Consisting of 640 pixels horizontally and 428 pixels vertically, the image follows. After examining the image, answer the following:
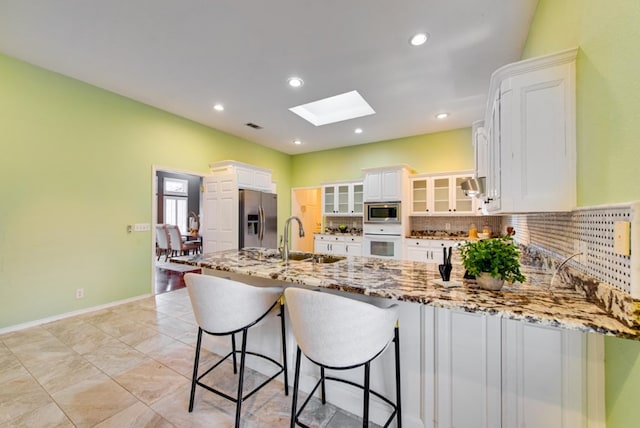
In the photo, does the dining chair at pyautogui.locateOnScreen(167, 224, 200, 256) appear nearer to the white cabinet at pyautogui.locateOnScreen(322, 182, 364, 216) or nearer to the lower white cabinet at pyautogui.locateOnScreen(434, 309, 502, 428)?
the white cabinet at pyautogui.locateOnScreen(322, 182, 364, 216)

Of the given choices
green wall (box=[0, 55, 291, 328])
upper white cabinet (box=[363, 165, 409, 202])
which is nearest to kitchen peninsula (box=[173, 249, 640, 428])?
green wall (box=[0, 55, 291, 328])

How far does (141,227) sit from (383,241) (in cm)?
404

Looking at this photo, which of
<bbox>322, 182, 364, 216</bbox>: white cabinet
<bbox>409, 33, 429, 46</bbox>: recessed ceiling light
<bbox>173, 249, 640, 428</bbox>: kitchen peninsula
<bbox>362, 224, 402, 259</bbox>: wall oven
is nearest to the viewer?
<bbox>173, 249, 640, 428</bbox>: kitchen peninsula

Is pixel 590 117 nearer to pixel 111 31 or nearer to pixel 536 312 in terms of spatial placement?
pixel 536 312

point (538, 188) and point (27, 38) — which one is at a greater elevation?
point (27, 38)

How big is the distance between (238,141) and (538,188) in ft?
16.9

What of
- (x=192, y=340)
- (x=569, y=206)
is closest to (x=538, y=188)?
(x=569, y=206)

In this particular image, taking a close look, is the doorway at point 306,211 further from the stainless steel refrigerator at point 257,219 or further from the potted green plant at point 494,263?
the potted green plant at point 494,263

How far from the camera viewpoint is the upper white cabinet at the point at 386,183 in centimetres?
496

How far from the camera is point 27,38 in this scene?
257 cm

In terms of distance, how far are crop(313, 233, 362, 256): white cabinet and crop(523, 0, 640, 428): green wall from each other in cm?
423

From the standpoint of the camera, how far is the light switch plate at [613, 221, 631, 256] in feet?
2.99

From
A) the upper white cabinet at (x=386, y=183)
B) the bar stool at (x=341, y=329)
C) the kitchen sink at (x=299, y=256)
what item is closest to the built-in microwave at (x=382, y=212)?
the upper white cabinet at (x=386, y=183)

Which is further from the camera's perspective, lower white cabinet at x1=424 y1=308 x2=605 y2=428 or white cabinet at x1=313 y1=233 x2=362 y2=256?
white cabinet at x1=313 y1=233 x2=362 y2=256
